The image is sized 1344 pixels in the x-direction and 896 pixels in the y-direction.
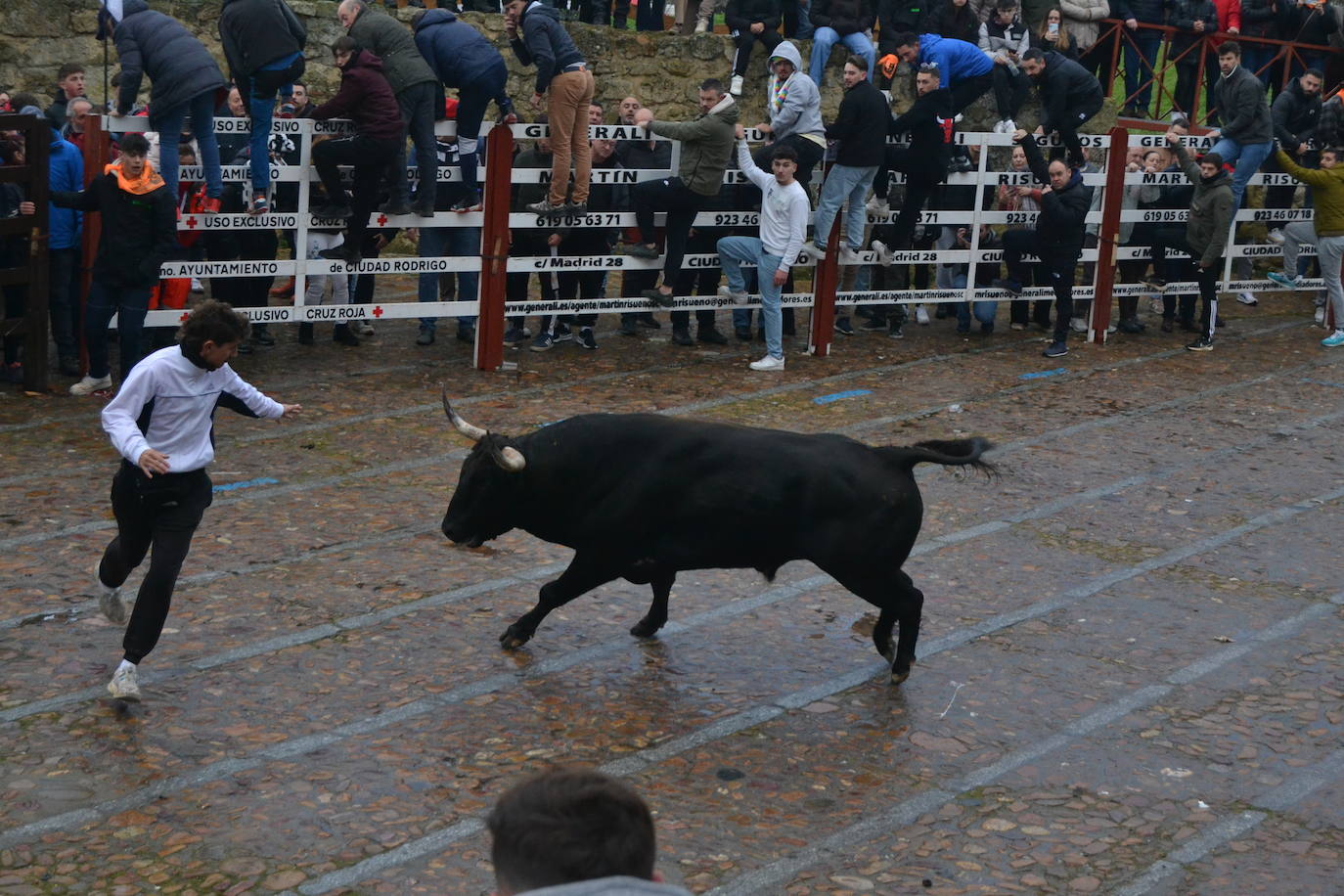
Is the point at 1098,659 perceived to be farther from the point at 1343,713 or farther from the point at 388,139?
the point at 388,139

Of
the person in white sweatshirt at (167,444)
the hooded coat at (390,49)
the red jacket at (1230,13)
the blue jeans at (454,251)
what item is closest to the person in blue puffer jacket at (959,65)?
the blue jeans at (454,251)

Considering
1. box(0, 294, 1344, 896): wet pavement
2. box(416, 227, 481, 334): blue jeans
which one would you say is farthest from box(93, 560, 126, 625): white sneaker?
Result: box(416, 227, 481, 334): blue jeans

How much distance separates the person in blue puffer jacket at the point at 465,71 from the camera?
13828 mm

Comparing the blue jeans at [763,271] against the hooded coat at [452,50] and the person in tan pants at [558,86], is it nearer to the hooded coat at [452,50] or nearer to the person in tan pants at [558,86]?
the person in tan pants at [558,86]

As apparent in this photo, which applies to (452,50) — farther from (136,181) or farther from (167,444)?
(167,444)

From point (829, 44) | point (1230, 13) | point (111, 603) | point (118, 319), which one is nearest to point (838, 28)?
point (829, 44)

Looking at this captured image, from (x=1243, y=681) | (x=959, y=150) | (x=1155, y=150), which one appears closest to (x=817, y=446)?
(x=1243, y=681)

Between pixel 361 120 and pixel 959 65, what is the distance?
6418 millimetres

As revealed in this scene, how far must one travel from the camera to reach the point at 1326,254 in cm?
1778

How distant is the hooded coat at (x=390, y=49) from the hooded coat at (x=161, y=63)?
1360 millimetres

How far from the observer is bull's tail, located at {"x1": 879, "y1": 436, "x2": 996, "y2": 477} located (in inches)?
312

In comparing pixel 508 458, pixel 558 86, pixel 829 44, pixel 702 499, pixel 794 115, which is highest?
pixel 829 44

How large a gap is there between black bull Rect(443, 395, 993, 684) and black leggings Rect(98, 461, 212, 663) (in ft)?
4.17

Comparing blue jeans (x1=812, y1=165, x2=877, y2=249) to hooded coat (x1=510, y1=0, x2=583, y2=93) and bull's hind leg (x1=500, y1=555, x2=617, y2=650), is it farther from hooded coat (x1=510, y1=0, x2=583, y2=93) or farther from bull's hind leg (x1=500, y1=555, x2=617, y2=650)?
bull's hind leg (x1=500, y1=555, x2=617, y2=650)
